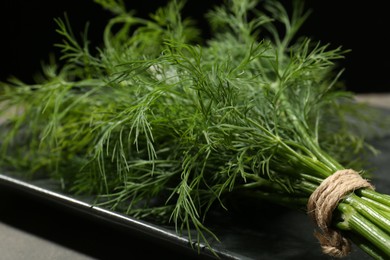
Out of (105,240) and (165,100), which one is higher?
(165,100)

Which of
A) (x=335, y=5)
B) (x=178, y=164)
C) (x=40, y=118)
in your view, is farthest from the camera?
(x=335, y=5)

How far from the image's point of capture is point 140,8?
2055mm

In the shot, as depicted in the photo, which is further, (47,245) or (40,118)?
(40,118)

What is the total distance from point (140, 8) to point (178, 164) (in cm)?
119

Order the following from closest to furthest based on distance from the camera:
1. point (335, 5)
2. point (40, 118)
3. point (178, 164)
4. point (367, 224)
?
point (367, 224) → point (178, 164) → point (40, 118) → point (335, 5)

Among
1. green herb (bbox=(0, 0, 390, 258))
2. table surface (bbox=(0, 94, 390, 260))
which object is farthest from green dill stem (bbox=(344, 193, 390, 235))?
table surface (bbox=(0, 94, 390, 260))

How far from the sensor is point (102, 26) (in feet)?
6.75

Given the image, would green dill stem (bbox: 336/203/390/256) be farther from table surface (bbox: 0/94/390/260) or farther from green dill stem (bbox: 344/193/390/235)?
table surface (bbox: 0/94/390/260)

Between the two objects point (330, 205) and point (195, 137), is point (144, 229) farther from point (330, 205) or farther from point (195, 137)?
point (330, 205)

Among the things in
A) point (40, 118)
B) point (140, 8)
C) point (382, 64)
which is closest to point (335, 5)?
point (382, 64)

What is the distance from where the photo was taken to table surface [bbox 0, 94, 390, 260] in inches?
39.2

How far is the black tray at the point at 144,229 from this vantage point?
906 mm

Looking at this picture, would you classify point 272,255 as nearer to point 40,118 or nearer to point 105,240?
point 105,240

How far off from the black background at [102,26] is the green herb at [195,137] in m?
0.90
